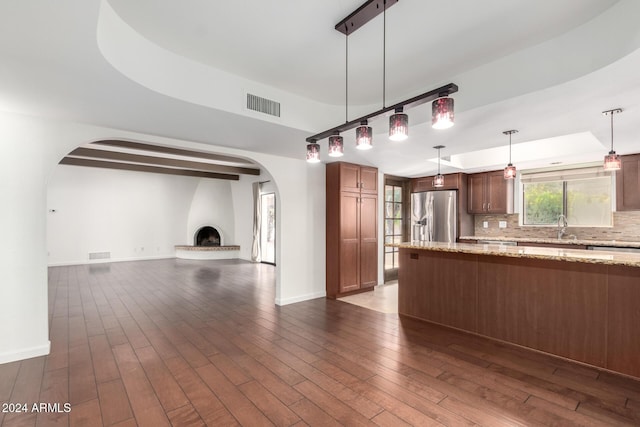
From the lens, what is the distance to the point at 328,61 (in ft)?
8.76

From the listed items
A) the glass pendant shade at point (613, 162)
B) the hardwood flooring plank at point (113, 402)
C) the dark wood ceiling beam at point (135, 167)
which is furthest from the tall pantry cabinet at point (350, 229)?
the dark wood ceiling beam at point (135, 167)

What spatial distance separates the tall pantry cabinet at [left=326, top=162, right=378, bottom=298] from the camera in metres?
5.19

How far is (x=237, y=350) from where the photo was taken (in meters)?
3.05

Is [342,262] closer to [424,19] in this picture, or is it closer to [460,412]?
[460,412]

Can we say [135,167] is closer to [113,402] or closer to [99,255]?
[99,255]

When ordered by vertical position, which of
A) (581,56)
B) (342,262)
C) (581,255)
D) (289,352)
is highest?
(581,56)

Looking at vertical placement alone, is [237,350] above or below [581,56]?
below

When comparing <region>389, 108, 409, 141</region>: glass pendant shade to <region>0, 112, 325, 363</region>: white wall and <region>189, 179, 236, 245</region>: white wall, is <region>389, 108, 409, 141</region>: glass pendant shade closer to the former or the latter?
<region>0, 112, 325, 363</region>: white wall

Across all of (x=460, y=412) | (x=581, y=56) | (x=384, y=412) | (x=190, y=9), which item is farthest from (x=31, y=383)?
(x=581, y=56)

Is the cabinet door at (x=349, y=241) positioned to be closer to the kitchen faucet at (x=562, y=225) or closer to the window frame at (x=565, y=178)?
the window frame at (x=565, y=178)

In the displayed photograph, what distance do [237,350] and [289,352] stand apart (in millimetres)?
536

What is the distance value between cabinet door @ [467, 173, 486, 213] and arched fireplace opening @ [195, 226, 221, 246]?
26.5ft

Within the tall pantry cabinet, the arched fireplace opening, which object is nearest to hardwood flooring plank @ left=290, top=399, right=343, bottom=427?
the tall pantry cabinet

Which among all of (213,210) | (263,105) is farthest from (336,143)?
(213,210)
